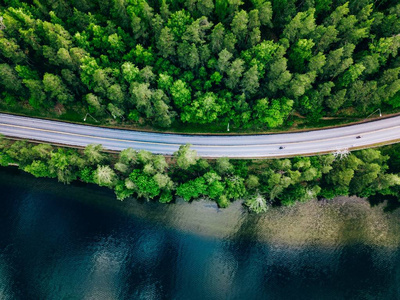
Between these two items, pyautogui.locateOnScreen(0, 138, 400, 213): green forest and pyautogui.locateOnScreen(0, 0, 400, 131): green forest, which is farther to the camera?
pyautogui.locateOnScreen(0, 138, 400, 213): green forest

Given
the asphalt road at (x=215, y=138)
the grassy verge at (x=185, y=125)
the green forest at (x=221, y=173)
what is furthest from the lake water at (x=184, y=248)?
the grassy verge at (x=185, y=125)

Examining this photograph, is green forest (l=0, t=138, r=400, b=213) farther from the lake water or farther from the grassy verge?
the grassy verge

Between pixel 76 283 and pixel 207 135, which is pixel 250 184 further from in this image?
pixel 76 283

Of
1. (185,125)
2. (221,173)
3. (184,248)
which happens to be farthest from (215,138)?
(184,248)

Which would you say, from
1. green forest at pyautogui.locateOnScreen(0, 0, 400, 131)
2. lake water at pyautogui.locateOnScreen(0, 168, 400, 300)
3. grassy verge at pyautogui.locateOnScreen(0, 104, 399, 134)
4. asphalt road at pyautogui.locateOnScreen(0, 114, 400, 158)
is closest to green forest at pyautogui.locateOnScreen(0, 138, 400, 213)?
green forest at pyautogui.locateOnScreen(0, 0, 400, 131)

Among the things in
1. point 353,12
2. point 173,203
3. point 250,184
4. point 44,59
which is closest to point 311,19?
point 353,12

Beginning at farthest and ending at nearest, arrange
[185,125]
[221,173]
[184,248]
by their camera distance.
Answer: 1. [185,125]
2. [184,248]
3. [221,173]

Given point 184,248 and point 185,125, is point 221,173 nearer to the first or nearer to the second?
point 185,125

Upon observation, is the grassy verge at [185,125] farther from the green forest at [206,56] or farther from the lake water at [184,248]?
the lake water at [184,248]
